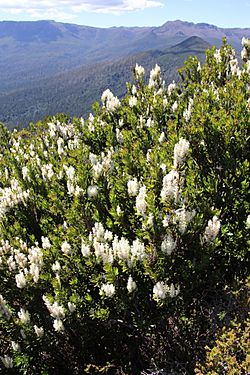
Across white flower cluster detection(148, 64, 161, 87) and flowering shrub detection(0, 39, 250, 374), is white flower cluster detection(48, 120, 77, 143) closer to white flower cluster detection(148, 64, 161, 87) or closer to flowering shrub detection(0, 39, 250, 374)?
white flower cluster detection(148, 64, 161, 87)

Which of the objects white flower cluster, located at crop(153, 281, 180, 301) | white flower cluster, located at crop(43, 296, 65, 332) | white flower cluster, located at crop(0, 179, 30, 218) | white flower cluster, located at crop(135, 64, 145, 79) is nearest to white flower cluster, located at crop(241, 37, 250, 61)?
white flower cluster, located at crop(135, 64, 145, 79)

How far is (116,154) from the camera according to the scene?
930cm

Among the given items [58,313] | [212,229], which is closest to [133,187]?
[212,229]

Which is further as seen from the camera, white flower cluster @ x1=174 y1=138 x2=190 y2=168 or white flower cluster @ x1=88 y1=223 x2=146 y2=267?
white flower cluster @ x1=174 y1=138 x2=190 y2=168

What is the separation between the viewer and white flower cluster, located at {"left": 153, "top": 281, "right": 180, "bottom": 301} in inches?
232

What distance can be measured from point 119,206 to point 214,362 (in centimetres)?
319

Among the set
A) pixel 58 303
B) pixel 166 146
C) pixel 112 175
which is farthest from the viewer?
pixel 112 175

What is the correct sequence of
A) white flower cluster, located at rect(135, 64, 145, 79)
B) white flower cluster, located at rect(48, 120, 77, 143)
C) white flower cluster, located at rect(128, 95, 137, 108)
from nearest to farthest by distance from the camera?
white flower cluster, located at rect(128, 95, 137, 108) < white flower cluster, located at rect(135, 64, 145, 79) < white flower cluster, located at rect(48, 120, 77, 143)

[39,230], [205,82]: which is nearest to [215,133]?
[39,230]

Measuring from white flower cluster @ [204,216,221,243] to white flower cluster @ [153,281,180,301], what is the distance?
98cm

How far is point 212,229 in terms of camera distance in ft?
19.7

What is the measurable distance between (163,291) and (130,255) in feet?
2.54

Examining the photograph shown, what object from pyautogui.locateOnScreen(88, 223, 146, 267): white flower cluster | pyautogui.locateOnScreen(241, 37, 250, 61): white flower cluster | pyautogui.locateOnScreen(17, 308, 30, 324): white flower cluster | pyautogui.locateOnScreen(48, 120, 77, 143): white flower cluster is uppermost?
pyautogui.locateOnScreen(241, 37, 250, 61): white flower cluster

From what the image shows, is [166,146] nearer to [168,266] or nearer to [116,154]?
[116,154]
